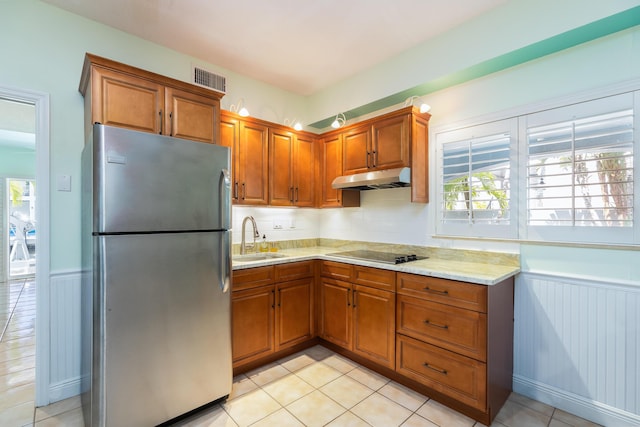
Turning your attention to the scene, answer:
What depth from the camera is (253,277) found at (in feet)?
7.94

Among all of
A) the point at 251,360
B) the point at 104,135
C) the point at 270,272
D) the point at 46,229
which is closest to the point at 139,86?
the point at 104,135

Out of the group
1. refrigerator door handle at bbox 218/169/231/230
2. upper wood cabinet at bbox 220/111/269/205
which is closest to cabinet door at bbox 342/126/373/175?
upper wood cabinet at bbox 220/111/269/205

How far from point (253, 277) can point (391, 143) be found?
1723 millimetres

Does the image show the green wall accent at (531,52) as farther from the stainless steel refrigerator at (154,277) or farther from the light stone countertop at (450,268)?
the stainless steel refrigerator at (154,277)

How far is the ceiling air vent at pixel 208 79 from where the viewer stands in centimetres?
272

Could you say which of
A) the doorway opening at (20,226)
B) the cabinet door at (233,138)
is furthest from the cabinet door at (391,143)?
the doorway opening at (20,226)

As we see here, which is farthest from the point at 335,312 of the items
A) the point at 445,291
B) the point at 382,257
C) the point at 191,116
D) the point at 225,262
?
the point at 191,116

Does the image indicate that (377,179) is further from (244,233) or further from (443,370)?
(443,370)

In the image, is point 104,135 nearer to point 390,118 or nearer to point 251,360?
point 251,360

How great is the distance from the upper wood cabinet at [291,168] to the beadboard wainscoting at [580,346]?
2.16 m

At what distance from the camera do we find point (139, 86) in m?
2.01

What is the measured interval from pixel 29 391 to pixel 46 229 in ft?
4.07

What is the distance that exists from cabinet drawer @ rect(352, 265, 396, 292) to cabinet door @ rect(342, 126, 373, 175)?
1.01 metres

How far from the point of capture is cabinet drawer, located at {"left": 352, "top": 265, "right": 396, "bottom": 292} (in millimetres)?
2291
